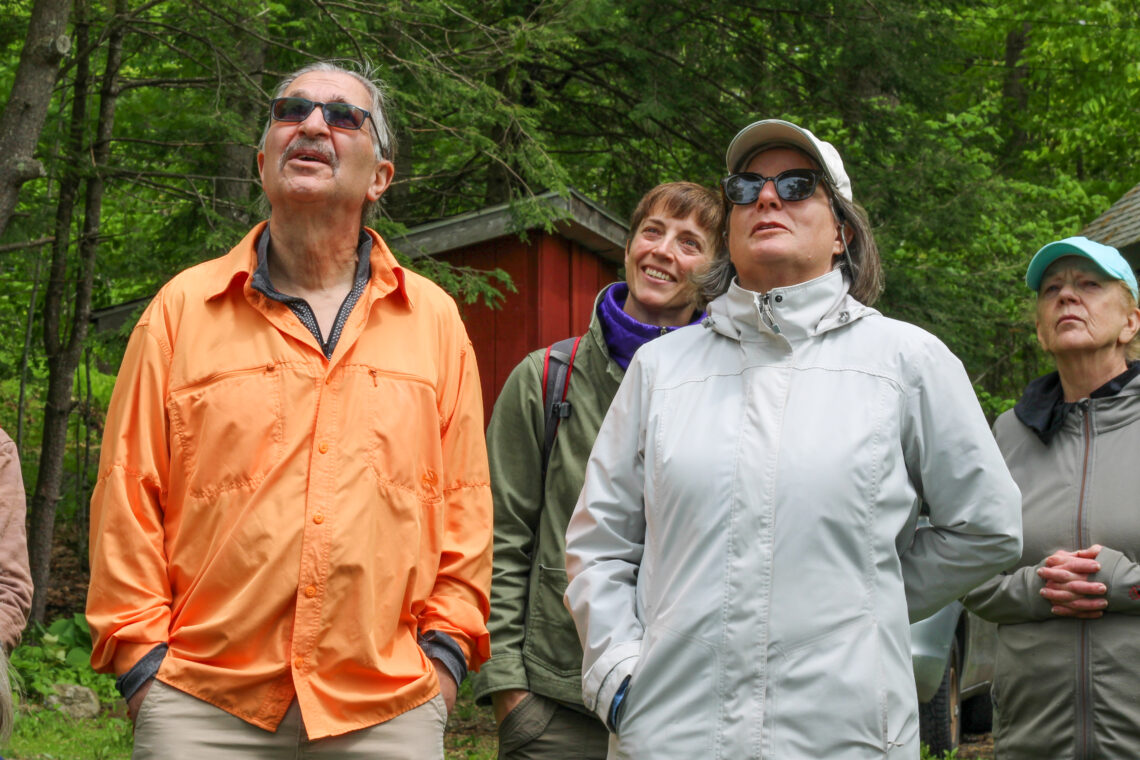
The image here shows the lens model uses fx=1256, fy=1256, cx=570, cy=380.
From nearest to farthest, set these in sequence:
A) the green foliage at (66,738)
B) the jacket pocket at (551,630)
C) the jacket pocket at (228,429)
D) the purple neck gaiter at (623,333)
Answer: the jacket pocket at (228,429) < the jacket pocket at (551,630) < the purple neck gaiter at (623,333) < the green foliage at (66,738)

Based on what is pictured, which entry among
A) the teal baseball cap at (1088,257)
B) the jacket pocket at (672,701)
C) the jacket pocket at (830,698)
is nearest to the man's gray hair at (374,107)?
the jacket pocket at (672,701)

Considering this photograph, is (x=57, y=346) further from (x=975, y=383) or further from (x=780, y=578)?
(x=975, y=383)

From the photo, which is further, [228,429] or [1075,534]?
[1075,534]

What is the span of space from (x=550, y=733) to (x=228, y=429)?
4.20 ft

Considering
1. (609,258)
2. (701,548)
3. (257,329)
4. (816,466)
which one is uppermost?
(609,258)

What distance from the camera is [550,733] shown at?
351 cm

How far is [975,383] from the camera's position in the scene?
15227mm

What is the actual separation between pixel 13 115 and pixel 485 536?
5793 millimetres

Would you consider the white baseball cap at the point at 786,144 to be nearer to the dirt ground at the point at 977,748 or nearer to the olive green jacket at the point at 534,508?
the olive green jacket at the point at 534,508

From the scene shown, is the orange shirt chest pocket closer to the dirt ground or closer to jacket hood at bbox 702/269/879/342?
jacket hood at bbox 702/269/879/342

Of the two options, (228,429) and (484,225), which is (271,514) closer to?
(228,429)

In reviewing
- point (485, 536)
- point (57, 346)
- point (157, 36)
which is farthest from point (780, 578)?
point (57, 346)

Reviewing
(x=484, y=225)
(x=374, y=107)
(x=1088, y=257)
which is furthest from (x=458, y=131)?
(x=1088, y=257)

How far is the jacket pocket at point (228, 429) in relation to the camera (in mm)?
2926
